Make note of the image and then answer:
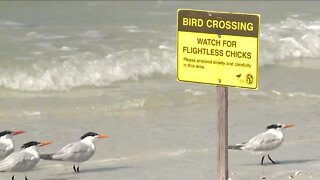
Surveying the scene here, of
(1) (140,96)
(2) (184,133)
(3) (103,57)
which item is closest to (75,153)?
(2) (184,133)

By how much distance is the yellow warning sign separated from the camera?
20.6 ft

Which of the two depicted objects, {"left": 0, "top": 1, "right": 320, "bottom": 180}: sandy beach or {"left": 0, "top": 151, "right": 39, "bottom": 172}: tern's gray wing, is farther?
{"left": 0, "top": 1, "right": 320, "bottom": 180}: sandy beach

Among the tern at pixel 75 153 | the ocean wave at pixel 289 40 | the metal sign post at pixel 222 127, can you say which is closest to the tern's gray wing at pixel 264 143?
the tern at pixel 75 153

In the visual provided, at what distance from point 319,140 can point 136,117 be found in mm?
2420

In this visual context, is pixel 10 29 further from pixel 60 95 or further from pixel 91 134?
pixel 91 134

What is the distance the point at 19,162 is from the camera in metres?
8.66

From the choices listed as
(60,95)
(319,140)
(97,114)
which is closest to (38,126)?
(97,114)

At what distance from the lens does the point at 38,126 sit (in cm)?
1120

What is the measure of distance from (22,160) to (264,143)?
2342 mm

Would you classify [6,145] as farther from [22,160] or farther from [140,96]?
[140,96]

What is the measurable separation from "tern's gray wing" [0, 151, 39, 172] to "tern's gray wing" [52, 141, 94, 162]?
0.28 metres

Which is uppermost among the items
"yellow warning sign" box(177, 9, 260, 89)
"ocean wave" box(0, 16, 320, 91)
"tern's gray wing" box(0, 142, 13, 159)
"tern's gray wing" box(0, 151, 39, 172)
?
"ocean wave" box(0, 16, 320, 91)

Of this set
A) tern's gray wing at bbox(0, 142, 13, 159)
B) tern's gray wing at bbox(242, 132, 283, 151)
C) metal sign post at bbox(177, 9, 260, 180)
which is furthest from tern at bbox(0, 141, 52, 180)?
metal sign post at bbox(177, 9, 260, 180)

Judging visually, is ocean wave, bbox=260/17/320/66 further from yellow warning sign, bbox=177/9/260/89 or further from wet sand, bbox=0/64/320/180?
yellow warning sign, bbox=177/9/260/89
